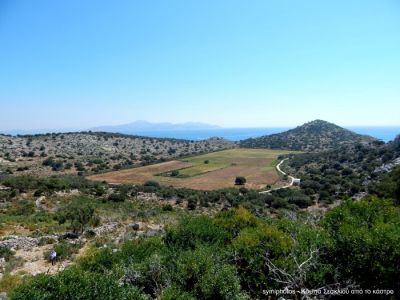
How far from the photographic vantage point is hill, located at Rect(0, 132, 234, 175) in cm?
7204

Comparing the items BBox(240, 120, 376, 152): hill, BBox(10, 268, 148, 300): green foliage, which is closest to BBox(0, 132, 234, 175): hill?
BBox(240, 120, 376, 152): hill

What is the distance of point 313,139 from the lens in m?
147

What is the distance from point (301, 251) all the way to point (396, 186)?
101 feet

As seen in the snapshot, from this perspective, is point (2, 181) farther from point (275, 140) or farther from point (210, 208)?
point (275, 140)

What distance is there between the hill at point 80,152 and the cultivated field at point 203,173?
25.4 ft

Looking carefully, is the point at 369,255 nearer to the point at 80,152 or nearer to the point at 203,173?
the point at 203,173

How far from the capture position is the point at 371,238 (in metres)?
11.9

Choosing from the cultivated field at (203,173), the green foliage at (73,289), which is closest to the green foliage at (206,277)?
the green foliage at (73,289)

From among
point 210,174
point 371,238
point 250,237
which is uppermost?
point 371,238

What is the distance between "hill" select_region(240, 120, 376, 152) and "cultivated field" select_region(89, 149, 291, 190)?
39.6 m

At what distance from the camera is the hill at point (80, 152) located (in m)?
72.0

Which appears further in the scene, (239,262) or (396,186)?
(396,186)

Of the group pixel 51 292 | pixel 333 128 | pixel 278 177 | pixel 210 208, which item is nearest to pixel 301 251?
pixel 51 292

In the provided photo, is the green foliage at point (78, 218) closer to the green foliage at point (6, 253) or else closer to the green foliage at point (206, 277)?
the green foliage at point (6, 253)
